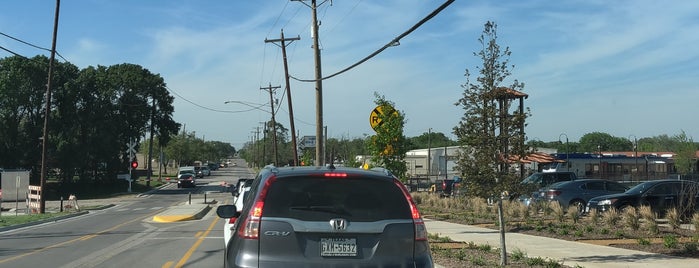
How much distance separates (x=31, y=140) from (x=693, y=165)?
2546 inches

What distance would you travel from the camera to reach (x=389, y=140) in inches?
835

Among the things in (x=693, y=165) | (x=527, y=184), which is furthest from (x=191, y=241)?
(x=693, y=165)

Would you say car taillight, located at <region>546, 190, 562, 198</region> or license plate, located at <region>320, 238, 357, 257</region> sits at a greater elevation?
license plate, located at <region>320, 238, 357, 257</region>

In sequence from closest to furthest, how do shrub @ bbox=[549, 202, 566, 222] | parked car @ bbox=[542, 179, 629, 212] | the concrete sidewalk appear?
1. the concrete sidewalk
2. shrub @ bbox=[549, 202, 566, 222]
3. parked car @ bbox=[542, 179, 629, 212]

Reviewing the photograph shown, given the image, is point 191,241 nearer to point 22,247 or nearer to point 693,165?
point 22,247

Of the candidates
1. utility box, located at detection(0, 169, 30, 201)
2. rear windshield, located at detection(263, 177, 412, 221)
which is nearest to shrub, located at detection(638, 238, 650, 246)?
rear windshield, located at detection(263, 177, 412, 221)

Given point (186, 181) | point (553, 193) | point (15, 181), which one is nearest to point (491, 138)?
point (553, 193)

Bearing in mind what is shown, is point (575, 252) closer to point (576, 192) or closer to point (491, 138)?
point (491, 138)

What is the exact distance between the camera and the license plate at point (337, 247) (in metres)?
5.15

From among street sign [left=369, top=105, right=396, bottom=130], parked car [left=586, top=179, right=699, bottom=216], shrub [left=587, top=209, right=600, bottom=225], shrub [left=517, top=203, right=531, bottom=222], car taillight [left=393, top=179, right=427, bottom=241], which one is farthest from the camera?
street sign [left=369, top=105, right=396, bottom=130]

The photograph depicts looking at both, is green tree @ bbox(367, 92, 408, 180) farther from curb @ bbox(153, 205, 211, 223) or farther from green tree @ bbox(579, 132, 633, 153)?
green tree @ bbox(579, 132, 633, 153)

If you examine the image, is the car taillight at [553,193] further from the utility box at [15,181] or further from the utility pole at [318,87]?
the utility box at [15,181]

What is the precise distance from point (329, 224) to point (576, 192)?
1886 centimetres

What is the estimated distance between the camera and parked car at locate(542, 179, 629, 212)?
2170 cm
